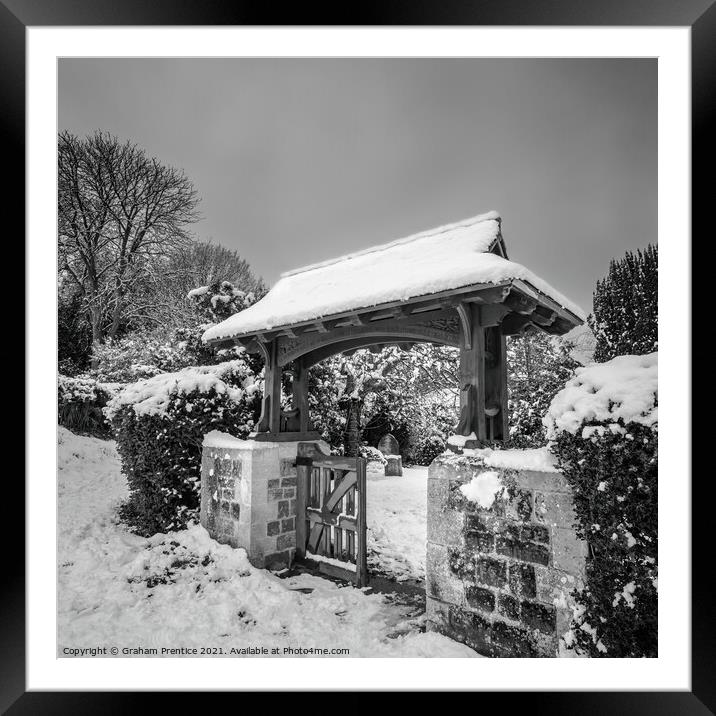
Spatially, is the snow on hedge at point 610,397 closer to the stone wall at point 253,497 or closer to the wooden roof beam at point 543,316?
the wooden roof beam at point 543,316

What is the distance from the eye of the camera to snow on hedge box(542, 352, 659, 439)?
76.4 inches

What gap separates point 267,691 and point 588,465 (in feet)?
7.38

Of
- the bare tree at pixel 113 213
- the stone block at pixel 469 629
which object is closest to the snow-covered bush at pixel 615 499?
the stone block at pixel 469 629

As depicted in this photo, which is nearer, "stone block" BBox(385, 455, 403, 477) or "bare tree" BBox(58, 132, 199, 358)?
"bare tree" BBox(58, 132, 199, 358)

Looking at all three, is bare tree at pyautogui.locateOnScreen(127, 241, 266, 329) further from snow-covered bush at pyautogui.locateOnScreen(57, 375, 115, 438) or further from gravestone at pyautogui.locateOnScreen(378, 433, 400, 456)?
gravestone at pyautogui.locateOnScreen(378, 433, 400, 456)

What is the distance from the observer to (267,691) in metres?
2.41

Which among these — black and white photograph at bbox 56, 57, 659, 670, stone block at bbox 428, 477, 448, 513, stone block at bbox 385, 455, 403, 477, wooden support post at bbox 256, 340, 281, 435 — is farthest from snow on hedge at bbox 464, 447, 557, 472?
stone block at bbox 385, 455, 403, 477

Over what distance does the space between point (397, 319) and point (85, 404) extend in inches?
221

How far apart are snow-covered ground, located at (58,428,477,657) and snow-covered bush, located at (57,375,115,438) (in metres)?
1.25

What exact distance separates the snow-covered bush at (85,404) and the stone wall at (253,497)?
2.72 metres
